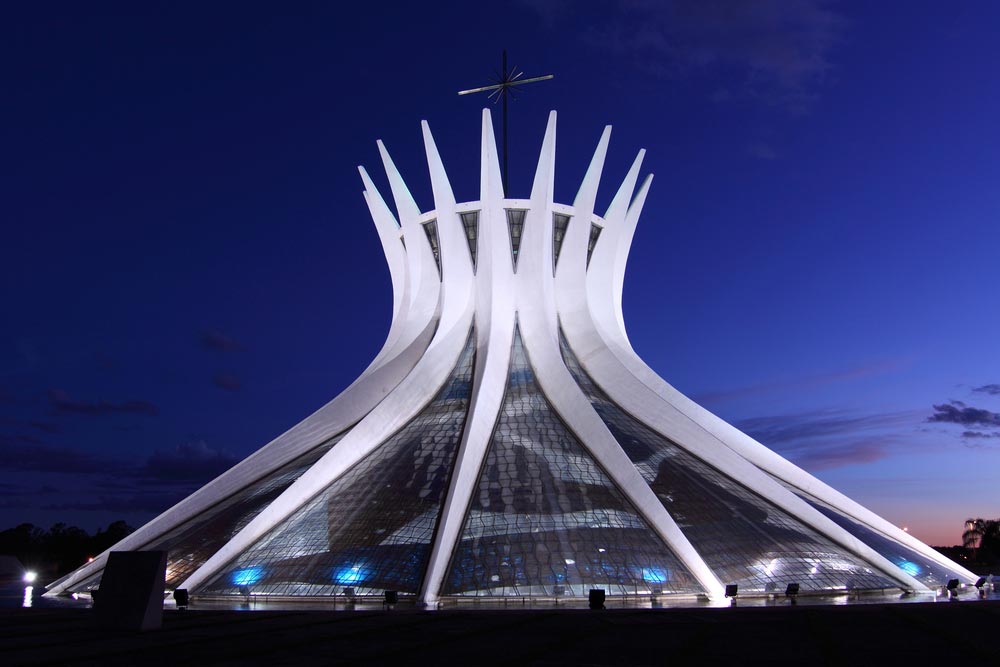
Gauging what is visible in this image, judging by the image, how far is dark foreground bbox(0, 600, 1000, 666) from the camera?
789cm

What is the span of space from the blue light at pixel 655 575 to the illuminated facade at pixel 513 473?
0.15 feet

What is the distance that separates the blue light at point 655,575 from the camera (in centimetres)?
1739

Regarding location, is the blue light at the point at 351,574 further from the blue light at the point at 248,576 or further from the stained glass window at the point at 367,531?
the blue light at the point at 248,576

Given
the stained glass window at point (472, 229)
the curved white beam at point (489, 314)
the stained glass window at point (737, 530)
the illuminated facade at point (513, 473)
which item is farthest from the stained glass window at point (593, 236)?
the stained glass window at point (737, 530)

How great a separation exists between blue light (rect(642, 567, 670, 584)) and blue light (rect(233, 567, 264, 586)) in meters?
8.89

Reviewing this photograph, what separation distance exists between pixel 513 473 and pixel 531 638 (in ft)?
37.9

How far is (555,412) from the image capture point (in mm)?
24000

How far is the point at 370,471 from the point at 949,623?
588 inches

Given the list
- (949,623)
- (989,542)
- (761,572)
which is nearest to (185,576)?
(761,572)

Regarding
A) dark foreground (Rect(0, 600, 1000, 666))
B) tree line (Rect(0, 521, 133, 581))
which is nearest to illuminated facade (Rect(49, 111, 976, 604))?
dark foreground (Rect(0, 600, 1000, 666))

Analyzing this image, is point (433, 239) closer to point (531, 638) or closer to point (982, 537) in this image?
point (531, 638)

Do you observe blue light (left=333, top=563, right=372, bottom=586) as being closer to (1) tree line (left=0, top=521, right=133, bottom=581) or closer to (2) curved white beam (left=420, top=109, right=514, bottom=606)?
(2) curved white beam (left=420, top=109, right=514, bottom=606)

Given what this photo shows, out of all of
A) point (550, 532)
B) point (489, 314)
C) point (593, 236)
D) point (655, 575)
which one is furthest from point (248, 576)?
point (593, 236)

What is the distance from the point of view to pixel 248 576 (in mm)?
18594
